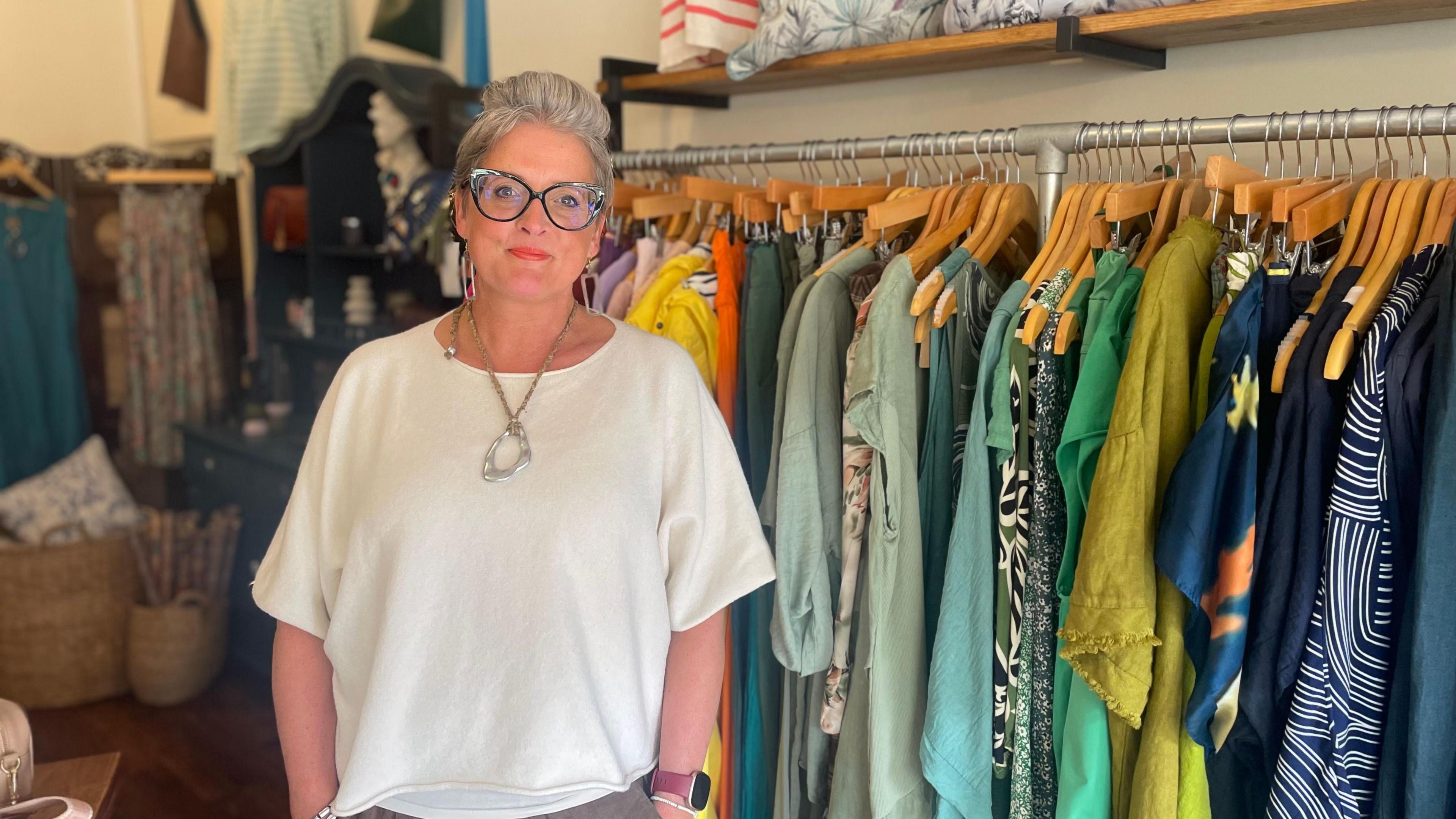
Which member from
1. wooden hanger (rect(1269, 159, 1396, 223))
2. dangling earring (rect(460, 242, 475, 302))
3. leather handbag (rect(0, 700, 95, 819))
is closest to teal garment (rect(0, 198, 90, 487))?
leather handbag (rect(0, 700, 95, 819))

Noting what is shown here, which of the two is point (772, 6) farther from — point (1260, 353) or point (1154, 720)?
point (1154, 720)

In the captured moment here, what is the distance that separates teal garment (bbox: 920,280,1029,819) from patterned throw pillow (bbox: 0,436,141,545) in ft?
9.65

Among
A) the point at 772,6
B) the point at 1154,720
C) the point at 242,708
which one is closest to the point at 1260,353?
the point at 1154,720

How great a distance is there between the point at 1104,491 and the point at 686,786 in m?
0.61

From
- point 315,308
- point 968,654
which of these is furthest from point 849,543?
point 315,308

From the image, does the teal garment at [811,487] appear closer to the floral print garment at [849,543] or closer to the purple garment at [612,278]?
the floral print garment at [849,543]

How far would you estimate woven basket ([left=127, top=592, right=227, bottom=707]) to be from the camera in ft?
11.4

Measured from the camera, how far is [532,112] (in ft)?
4.37

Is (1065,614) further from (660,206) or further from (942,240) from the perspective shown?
(660,206)

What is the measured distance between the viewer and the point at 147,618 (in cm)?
346

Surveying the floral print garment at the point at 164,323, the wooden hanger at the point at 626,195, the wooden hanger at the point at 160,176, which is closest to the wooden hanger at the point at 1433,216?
the wooden hanger at the point at 626,195

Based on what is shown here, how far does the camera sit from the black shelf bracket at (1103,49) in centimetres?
157

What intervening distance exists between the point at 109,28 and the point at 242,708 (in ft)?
10.6

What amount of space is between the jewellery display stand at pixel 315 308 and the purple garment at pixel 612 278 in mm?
1276
